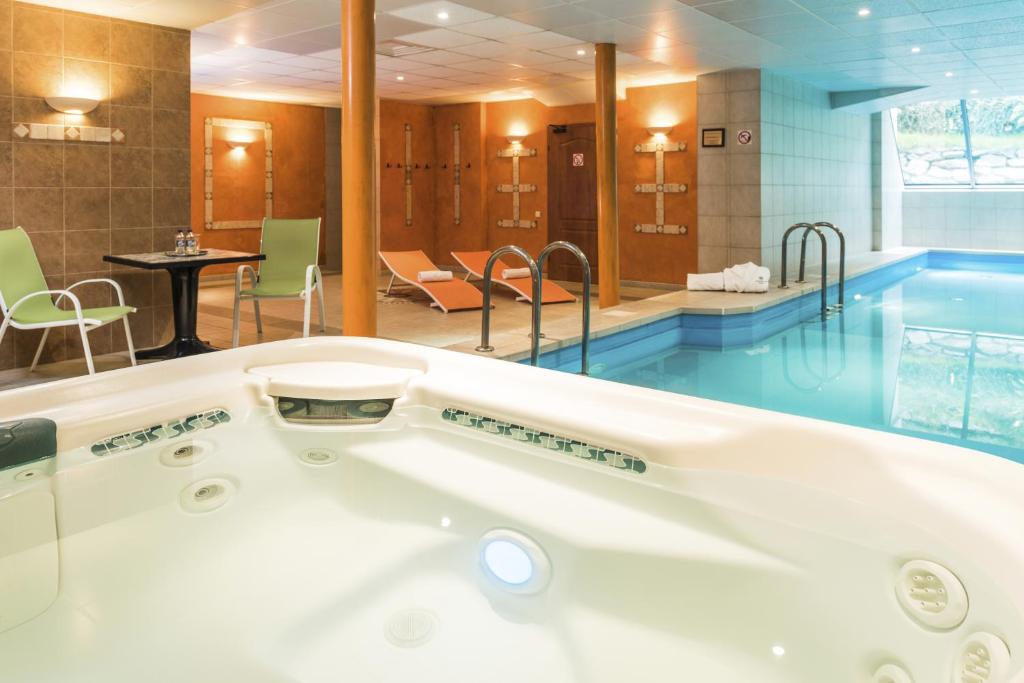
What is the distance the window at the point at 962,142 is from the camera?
13.1 meters

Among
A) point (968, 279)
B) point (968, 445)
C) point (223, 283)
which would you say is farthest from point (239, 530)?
point (968, 279)

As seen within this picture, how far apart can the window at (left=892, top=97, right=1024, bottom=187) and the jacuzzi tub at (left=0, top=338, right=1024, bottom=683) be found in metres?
13.1

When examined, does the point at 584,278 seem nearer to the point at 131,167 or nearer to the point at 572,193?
the point at 131,167

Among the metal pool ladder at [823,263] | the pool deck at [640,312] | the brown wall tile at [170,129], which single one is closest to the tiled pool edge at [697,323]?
the pool deck at [640,312]

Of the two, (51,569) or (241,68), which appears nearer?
(51,569)

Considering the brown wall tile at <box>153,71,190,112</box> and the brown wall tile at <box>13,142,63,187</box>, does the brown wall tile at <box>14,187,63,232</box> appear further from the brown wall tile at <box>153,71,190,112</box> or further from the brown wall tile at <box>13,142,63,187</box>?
the brown wall tile at <box>153,71,190,112</box>

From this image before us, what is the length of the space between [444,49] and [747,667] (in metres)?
7.03

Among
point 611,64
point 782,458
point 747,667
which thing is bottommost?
point 747,667

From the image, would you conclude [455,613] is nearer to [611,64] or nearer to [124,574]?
[124,574]

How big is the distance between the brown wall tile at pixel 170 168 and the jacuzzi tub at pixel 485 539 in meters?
3.73

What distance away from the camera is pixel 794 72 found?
9258 mm

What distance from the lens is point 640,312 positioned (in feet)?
22.4

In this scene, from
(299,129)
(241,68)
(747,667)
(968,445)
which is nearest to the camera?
(747,667)

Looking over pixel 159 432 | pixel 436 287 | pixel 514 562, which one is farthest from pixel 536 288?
pixel 436 287
